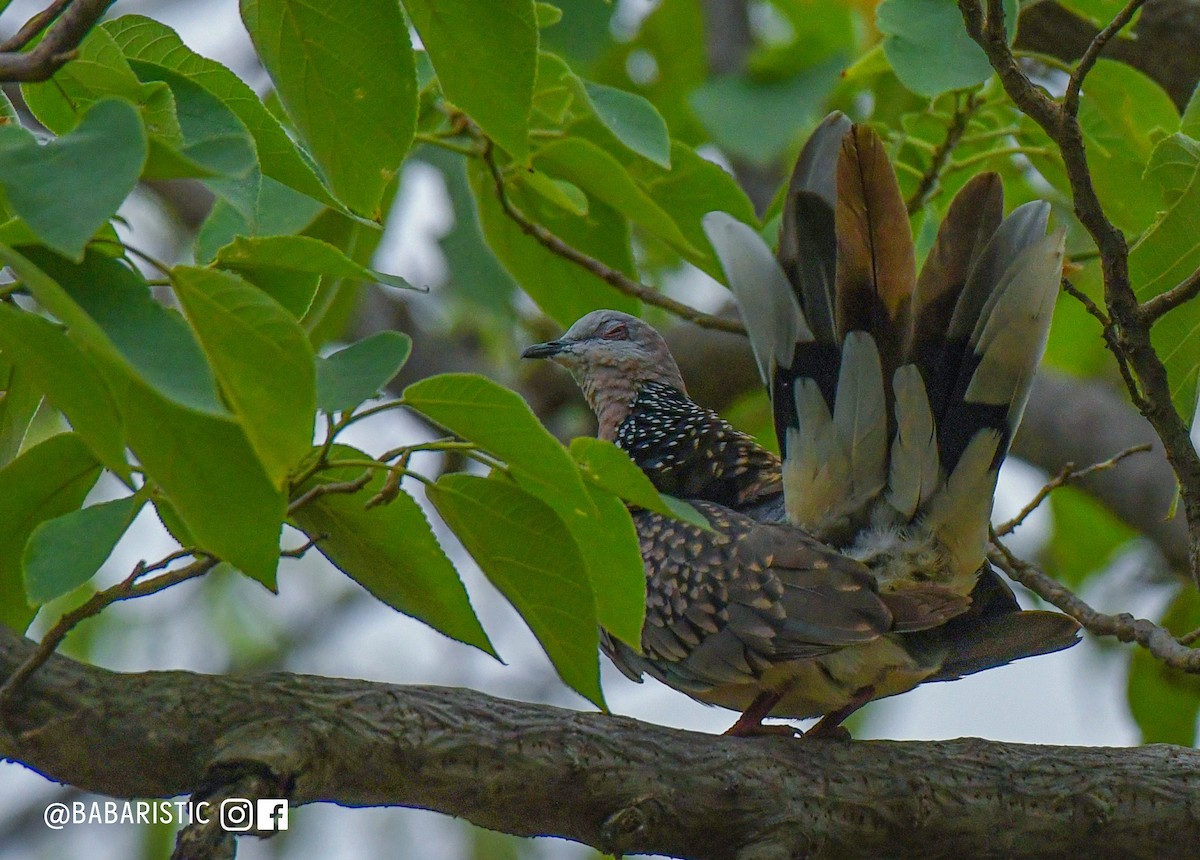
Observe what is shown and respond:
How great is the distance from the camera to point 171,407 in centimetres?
159

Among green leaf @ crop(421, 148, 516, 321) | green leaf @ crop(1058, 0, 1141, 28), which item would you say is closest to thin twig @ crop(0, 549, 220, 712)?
green leaf @ crop(1058, 0, 1141, 28)

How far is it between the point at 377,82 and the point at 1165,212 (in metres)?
A: 1.33

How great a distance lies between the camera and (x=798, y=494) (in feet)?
9.92

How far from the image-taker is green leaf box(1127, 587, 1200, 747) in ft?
13.9

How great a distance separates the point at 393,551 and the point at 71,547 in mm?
554

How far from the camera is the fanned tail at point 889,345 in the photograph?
263 cm

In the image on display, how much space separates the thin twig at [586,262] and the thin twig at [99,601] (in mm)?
1215

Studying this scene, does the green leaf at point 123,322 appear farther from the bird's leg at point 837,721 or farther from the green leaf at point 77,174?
the bird's leg at point 837,721

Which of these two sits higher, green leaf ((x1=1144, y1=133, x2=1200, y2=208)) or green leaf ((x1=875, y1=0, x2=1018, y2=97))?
green leaf ((x1=875, y1=0, x2=1018, y2=97))

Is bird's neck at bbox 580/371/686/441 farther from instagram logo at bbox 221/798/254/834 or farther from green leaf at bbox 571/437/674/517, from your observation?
instagram logo at bbox 221/798/254/834

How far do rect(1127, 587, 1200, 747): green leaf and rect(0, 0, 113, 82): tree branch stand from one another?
11.8ft

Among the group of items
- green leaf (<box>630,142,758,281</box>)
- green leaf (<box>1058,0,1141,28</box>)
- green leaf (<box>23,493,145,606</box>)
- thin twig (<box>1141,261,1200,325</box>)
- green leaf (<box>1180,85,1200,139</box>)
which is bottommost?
green leaf (<box>23,493,145,606</box>)

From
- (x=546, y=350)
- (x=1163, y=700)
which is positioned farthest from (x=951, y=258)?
(x=1163, y=700)

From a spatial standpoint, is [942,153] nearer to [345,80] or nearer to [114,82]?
[345,80]
